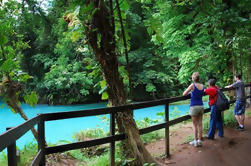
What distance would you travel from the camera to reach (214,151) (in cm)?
433

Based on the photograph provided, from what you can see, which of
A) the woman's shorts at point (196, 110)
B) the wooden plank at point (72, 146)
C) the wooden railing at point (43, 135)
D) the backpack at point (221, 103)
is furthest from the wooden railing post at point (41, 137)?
the backpack at point (221, 103)

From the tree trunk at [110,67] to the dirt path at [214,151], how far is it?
36.8 inches

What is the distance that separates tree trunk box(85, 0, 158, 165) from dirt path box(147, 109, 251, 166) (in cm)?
93

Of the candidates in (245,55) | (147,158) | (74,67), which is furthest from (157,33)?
(74,67)

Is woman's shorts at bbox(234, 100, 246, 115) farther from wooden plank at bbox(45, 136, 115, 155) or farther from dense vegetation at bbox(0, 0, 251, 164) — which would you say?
wooden plank at bbox(45, 136, 115, 155)

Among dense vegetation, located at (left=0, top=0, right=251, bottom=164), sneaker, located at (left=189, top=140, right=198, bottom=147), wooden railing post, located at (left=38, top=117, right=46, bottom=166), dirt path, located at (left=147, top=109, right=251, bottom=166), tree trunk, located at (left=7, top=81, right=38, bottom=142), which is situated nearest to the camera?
wooden railing post, located at (left=38, top=117, right=46, bottom=166)

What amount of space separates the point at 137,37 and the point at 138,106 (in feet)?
66.8

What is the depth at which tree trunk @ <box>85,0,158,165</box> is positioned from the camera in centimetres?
321

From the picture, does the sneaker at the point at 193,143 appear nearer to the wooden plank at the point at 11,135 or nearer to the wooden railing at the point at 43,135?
the wooden railing at the point at 43,135

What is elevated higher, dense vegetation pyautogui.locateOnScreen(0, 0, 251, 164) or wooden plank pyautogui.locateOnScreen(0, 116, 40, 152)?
dense vegetation pyautogui.locateOnScreen(0, 0, 251, 164)

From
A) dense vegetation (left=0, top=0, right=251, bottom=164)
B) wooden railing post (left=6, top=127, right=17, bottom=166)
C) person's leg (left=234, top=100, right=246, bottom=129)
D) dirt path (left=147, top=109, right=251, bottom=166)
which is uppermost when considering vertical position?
dense vegetation (left=0, top=0, right=251, bottom=164)

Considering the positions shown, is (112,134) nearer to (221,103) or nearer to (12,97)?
(12,97)

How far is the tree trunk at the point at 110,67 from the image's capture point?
126 inches

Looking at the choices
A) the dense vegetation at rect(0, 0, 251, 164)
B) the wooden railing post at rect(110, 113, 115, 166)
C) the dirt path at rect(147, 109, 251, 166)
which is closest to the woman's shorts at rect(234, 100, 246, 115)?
the dirt path at rect(147, 109, 251, 166)
